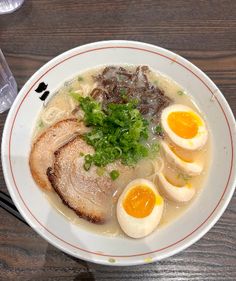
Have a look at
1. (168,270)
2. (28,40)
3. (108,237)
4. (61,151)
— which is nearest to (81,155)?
(61,151)

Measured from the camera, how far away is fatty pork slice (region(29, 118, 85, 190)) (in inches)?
70.2

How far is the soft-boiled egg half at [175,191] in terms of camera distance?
175 cm

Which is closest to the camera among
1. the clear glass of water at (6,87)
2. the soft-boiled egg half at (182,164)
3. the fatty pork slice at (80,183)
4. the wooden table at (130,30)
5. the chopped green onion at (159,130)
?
the fatty pork slice at (80,183)

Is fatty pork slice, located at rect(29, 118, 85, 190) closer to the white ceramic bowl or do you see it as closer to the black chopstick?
the white ceramic bowl

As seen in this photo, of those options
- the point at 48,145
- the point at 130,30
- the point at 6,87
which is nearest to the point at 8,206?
the point at 48,145

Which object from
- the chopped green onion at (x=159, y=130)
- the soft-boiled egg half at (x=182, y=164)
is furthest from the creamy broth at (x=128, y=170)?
the chopped green onion at (x=159, y=130)

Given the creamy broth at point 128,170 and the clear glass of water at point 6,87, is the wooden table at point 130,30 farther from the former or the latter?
the creamy broth at point 128,170

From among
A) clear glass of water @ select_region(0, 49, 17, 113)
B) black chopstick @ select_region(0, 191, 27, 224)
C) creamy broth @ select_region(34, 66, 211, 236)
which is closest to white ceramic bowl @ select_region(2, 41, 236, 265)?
creamy broth @ select_region(34, 66, 211, 236)

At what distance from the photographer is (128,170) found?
1.85 metres

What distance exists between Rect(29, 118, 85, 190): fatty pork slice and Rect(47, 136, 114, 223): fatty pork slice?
0.18 feet

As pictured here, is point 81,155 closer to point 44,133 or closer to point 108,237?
point 44,133

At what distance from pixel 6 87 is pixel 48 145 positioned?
1.74ft

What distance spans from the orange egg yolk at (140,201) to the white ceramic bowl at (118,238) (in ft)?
0.41

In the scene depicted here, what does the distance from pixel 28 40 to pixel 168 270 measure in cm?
172
